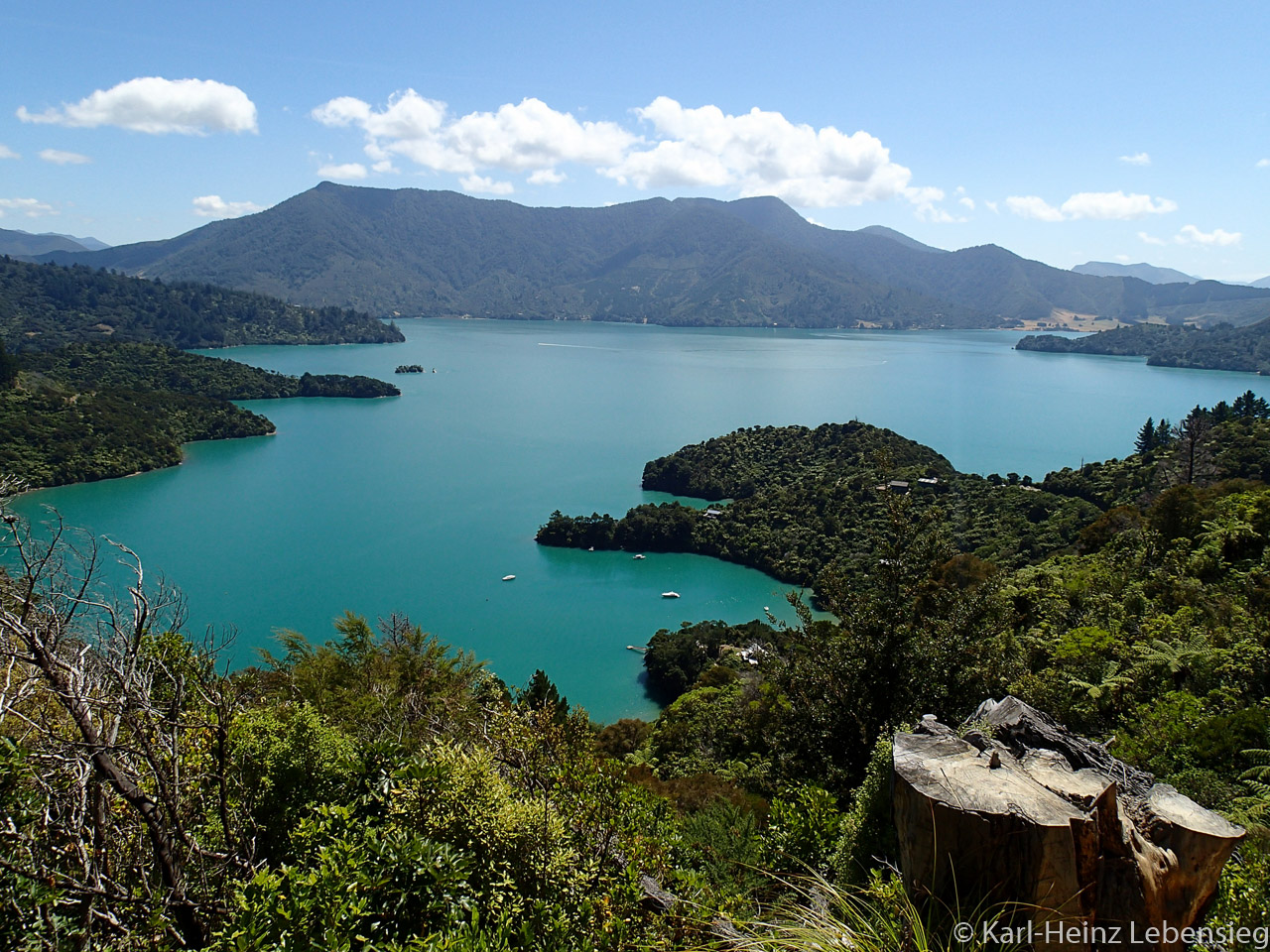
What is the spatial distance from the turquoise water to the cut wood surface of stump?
15.9m

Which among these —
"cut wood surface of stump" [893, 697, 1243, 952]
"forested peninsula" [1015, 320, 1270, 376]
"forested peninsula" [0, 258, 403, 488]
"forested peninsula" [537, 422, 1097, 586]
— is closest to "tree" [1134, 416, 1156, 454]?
"forested peninsula" [537, 422, 1097, 586]

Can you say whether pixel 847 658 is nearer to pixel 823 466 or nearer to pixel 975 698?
pixel 975 698

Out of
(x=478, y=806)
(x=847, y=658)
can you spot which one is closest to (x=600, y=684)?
(x=847, y=658)

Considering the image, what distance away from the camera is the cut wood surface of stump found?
8.90 ft

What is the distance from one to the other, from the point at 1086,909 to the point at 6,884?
4.48 m

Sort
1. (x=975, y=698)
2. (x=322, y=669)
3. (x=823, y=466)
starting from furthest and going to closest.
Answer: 1. (x=823, y=466)
2. (x=322, y=669)
3. (x=975, y=698)

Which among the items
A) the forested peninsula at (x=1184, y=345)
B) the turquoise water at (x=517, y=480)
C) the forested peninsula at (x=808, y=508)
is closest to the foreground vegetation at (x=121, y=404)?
the turquoise water at (x=517, y=480)

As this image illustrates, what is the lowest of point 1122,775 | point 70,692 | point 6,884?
point 6,884

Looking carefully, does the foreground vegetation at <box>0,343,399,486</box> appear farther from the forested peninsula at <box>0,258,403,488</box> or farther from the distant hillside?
the distant hillside

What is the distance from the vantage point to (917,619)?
23.0 feet

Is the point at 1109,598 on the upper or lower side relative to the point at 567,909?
lower

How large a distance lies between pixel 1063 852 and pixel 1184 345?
167m

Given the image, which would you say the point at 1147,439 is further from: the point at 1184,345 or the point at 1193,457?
the point at 1184,345

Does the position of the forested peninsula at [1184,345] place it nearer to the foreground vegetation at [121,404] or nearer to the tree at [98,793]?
the foreground vegetation at [121,404]
